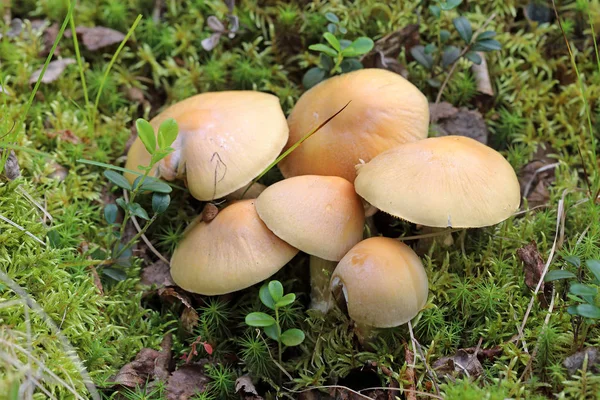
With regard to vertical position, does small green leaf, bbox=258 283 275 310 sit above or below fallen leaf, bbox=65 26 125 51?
below

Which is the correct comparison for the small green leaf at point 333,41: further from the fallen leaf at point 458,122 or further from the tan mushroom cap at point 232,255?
the tan mushroom cap at point 232,255

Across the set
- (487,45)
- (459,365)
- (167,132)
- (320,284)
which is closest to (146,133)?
(167,132)

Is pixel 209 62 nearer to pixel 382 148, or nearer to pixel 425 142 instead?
pixel 382 148

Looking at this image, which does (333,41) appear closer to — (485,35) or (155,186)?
(485,35)

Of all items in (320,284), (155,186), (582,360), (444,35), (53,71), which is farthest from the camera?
(53,71)

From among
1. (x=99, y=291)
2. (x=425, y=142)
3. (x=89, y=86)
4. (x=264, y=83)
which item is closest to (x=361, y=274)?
(x=425, y=142)

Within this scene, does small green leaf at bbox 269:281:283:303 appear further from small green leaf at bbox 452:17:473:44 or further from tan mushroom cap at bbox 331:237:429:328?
small green leaf at bbox 452:17:473:44

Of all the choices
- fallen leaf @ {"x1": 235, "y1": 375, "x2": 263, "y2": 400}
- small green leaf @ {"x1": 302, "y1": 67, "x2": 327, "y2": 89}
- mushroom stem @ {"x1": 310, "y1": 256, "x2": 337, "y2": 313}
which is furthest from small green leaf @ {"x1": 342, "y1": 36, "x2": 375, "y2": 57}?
fallen leaf @ {"x1": 235, "y1": 375, "x2": 263, "y2": 400}
